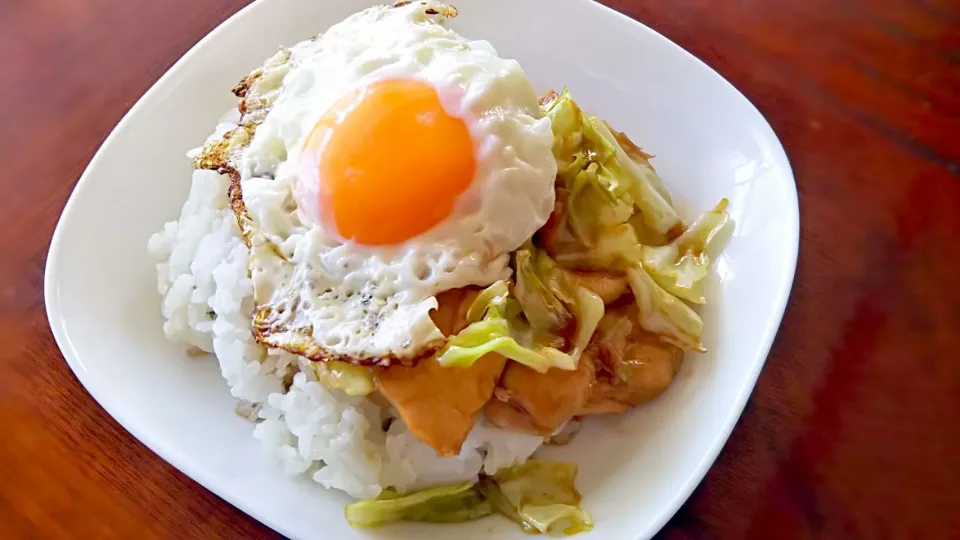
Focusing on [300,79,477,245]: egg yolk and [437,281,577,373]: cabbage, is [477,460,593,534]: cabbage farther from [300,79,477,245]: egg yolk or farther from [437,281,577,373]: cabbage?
[300,79,477,245]: egg yolk

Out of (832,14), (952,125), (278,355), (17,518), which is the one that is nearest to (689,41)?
(832,14)

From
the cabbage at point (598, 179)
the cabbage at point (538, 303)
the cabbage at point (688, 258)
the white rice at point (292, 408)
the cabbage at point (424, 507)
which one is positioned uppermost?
the cabbage at point (598, 179)

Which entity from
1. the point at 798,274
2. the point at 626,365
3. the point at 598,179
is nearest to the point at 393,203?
the point at 598,179

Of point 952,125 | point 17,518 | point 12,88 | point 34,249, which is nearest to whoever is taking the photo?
point 17,518

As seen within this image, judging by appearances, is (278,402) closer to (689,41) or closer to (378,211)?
(378,211)

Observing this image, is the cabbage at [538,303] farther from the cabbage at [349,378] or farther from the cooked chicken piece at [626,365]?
the cabbage at [349,378]

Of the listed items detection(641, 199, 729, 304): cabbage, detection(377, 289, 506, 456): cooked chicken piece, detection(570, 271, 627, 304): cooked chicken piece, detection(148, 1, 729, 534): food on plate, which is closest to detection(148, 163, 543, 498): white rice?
detection(148, 1, 729, 534): food on plate

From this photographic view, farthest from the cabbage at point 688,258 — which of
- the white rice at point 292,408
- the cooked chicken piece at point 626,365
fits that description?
the white rice at point 292,408
